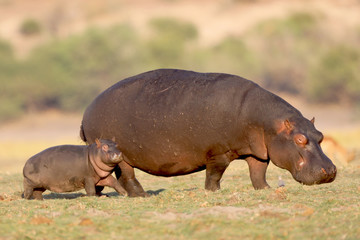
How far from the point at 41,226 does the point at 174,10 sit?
57.4 m

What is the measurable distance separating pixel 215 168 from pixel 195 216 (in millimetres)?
1694

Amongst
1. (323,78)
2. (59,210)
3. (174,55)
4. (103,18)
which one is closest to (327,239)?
(59,210)

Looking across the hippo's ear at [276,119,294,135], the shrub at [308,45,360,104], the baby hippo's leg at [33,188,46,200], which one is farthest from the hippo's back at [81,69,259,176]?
the shrub at [308,45,360,104]

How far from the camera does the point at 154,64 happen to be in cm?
4325

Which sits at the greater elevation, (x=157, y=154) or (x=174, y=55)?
(x=174, y=55)

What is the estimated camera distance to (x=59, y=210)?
7.30 metres

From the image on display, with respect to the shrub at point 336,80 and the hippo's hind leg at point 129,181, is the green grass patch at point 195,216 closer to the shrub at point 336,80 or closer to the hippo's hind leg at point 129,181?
the hippo's hind leg at point 129,181

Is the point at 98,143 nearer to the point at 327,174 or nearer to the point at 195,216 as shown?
the point at 195,216

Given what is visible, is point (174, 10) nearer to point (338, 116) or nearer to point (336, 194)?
point (338, 116)

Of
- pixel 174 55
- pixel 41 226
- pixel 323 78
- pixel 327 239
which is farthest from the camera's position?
pixel 174 55

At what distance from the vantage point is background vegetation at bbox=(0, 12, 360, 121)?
40.2 meters

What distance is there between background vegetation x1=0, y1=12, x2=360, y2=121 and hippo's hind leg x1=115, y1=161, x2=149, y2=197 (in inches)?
1183

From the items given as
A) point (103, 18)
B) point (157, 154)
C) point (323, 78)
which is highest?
point (103, 18)

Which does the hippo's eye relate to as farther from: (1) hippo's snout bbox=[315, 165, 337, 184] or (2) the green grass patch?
(2) the green grass patch
